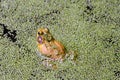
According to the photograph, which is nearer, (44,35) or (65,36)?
(44,35)

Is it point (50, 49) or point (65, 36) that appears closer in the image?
point (50, 49)

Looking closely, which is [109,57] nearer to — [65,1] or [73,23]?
[73,23]

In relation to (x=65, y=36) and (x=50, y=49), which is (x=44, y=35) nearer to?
(x=50, y=49)

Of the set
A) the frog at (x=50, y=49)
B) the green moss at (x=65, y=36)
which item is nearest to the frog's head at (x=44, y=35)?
the frog at (x=50, y=49)

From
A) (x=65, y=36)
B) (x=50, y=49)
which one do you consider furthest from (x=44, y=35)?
(x=65, y=36)


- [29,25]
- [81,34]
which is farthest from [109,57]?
[29,25]
